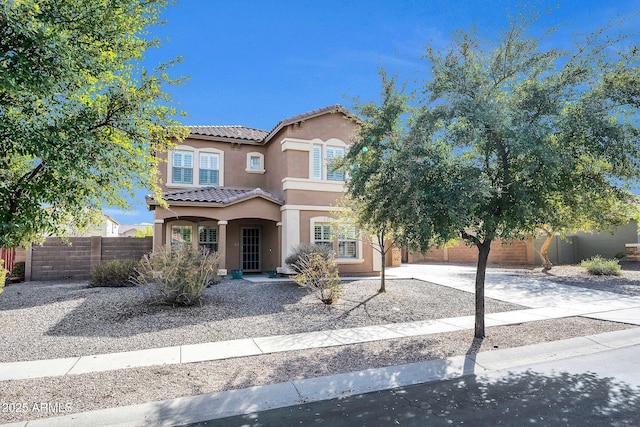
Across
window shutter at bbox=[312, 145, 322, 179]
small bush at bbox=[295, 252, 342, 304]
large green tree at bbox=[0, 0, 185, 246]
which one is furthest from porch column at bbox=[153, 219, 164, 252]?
large green tree at bbox=[0, 0, 185, 246]

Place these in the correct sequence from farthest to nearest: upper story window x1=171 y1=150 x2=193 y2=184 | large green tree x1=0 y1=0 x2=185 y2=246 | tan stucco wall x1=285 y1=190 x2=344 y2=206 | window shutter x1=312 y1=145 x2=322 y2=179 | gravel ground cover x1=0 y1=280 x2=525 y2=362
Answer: upper story window x1=171 y1=150 x2=193 y2=184 < window shutter x1=312 y1=145 x2=322 y2=179 < tan stucco wall x1=285 y1=190 x2=344 y2=206 < gravel ground cover x1=0 y1=280 x2=525 y2=362 < large green tree x1=0 y1=0 x2=185 y2=246

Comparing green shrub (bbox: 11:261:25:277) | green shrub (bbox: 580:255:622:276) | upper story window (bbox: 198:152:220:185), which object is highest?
upper story window (bbox: 198:152:220:185)

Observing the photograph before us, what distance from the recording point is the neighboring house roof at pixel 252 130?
1744 centimetres

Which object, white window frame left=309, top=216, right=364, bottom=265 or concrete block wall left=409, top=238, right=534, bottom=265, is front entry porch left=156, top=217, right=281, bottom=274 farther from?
concrete block wall left=409, top=238, right=534, bottom=265

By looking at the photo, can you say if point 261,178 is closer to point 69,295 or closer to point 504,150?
point 69,295

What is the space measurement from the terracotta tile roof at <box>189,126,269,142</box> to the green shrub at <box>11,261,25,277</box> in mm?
9367

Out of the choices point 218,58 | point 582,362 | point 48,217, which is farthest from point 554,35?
point 218,58

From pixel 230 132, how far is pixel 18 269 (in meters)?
11.2

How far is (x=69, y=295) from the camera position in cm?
1214

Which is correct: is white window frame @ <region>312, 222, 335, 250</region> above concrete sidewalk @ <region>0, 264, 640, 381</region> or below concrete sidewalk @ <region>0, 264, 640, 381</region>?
above

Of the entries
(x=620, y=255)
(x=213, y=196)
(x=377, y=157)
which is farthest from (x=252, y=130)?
(x=620, y=255)

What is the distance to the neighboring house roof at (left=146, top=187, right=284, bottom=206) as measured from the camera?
15932mm

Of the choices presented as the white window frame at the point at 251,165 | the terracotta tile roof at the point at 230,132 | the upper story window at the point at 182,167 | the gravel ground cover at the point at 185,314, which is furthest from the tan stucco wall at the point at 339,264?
the upper story window at the point at 182,167

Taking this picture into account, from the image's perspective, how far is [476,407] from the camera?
4.85 meters
